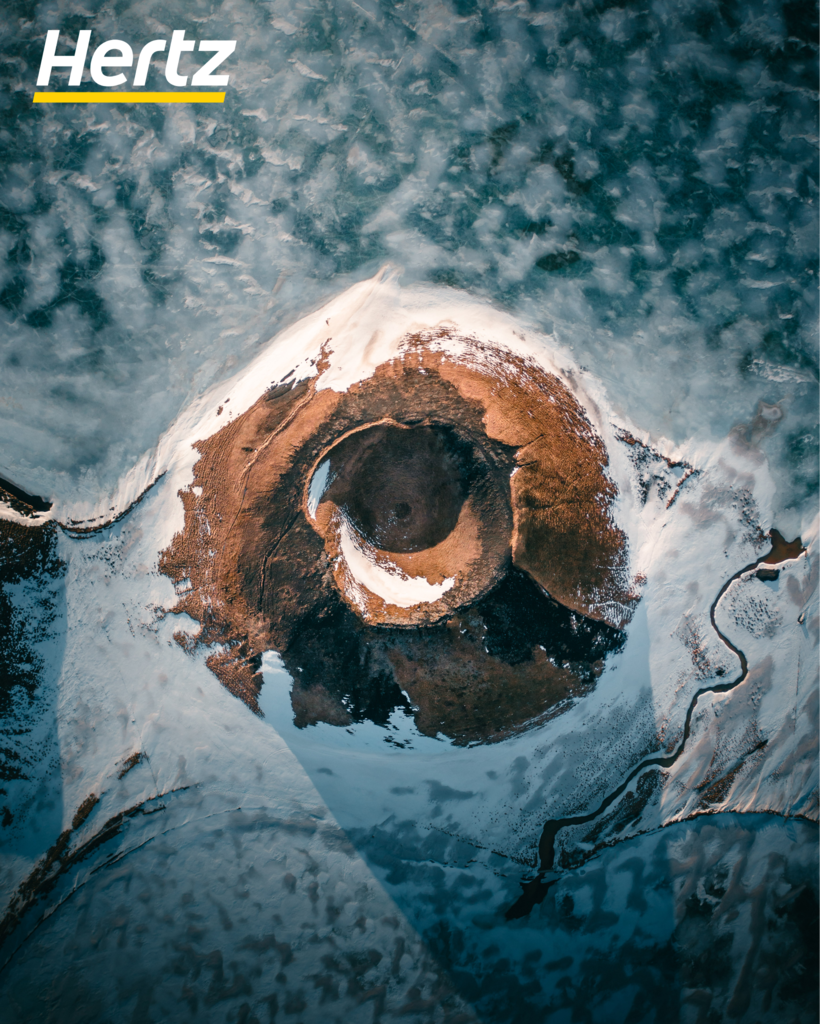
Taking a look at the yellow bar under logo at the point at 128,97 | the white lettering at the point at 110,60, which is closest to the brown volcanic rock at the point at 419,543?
the yellow bar under logo at the point at 128,97

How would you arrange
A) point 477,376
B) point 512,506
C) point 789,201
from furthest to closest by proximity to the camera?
point 789,201 < point 477,376 < point 512,506

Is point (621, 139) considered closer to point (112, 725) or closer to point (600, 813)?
point (600, 813)

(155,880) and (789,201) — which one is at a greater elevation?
(789,201)

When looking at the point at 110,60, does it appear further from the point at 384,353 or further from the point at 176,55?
the point at 384,353

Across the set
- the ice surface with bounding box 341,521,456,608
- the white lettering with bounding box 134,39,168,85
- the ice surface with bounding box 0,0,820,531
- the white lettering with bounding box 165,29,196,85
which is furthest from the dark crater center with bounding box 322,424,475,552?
the white lettering with bounding box 134,39,168,85

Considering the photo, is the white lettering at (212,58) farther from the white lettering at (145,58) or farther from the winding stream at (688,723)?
the winding stream at (688,723)

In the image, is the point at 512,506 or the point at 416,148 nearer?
the point at 512,506

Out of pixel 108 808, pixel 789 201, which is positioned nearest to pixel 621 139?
pixel 789 201

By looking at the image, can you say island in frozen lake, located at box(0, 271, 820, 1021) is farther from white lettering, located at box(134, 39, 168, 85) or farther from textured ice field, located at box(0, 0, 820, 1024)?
white lettering, located at box(134, 39, 168, 85)
